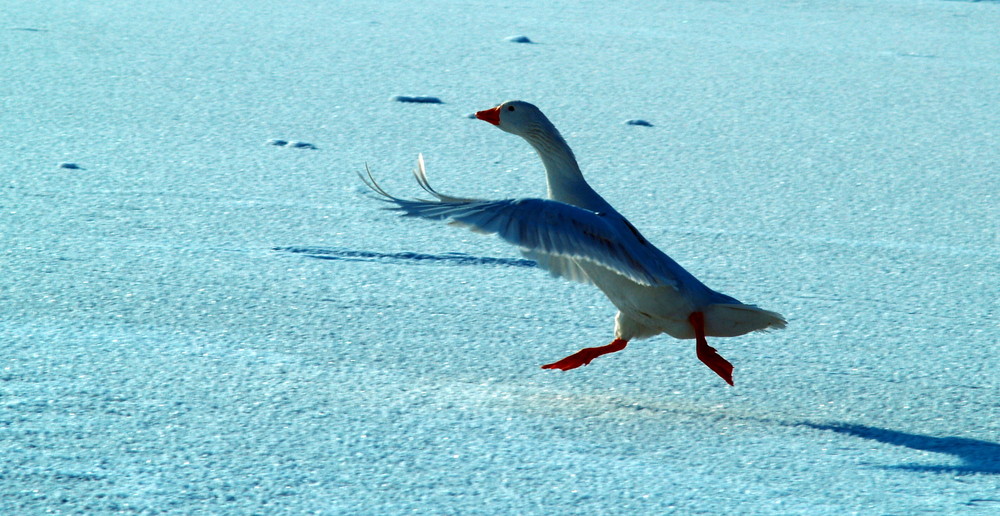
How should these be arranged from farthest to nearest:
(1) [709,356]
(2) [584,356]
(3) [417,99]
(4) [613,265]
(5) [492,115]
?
(3) [417,99], (5) [492,115], (2) [584,356], (1) [709,356], (4) [613,265]

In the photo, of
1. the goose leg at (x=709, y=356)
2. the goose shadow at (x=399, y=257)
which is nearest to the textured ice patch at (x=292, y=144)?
the goose shadow at (x=399, y=257)

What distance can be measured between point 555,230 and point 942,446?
0.96 metres

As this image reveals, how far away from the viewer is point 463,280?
3902 mm

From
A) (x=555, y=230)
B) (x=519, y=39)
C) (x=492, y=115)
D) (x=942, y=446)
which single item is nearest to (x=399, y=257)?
(x=492, y=115)

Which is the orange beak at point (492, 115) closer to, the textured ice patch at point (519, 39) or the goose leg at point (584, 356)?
the goose leg at point (584, 356)

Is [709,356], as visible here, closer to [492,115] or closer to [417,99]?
[492,115]

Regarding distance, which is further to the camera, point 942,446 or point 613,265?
point 613,265

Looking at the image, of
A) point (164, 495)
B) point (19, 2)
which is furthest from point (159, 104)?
point (164, 495)

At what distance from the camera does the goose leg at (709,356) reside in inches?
122

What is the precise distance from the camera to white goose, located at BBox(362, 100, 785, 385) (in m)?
2.97

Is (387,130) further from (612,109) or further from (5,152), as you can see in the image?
(5,152)

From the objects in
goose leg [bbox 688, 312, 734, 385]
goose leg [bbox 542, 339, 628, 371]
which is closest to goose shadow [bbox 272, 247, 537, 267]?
goose leg [bbox 542, 339, 628, 371]

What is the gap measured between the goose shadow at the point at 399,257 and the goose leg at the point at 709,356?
3.25 ft

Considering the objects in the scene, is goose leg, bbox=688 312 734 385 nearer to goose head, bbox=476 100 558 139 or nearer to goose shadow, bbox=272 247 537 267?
goose head, bbox=476 100 558 139
